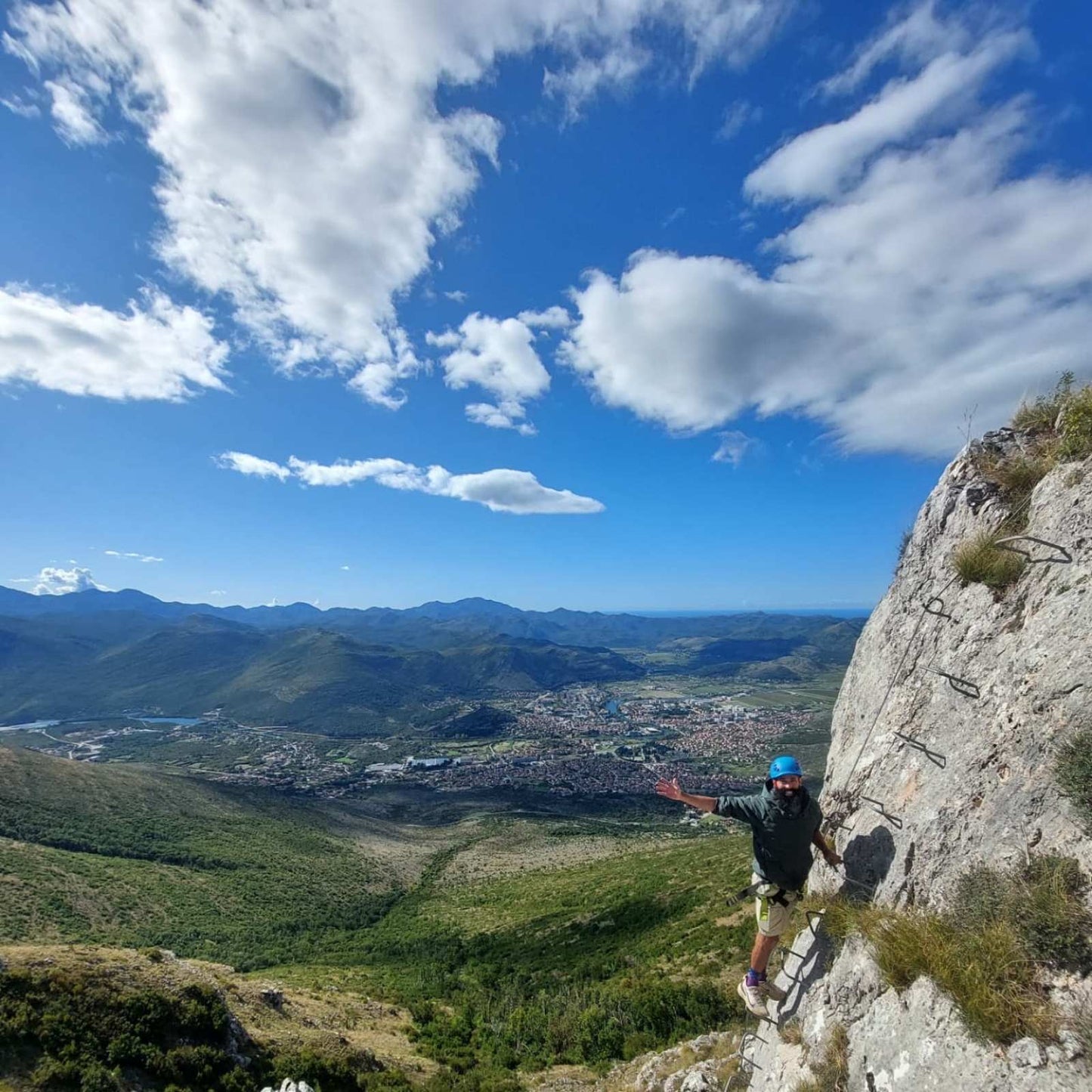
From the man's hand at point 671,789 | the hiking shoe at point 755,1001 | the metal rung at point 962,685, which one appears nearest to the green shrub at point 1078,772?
the metal rung at point 962,685

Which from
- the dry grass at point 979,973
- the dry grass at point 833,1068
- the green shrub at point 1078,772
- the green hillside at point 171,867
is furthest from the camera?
the green hillside at point 171,867

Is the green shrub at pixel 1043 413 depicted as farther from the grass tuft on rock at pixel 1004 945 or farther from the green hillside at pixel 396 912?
the green hillside at pixel 396 912

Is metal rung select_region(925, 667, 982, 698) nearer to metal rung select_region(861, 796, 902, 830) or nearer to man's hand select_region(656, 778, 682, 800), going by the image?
metal rung select_region(861, 796, 902, 830)

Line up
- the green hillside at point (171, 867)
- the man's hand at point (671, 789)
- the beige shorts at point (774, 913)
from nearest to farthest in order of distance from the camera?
1. the beige shorts at point (774, 913)
2. the man's hand at point (671, 789)
3. the green hillside at point (171, 867)

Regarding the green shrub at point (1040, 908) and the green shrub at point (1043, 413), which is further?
the green shrub at point (1043, 413)

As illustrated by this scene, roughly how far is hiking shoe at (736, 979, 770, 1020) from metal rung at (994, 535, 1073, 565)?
6775 mm

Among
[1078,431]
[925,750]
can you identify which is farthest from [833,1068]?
[1078,431]

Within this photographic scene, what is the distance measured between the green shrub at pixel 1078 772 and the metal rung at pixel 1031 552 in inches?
89.5

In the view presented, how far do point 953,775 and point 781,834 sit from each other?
221cm

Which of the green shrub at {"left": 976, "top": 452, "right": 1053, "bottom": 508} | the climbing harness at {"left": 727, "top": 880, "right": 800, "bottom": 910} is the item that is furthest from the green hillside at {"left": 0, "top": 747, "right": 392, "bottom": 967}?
the green shrub at {"left": 976, "top": 452, "right": 1053, "bottom": 508}

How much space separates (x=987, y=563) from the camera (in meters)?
7.59

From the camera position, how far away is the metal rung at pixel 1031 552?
21.3ft

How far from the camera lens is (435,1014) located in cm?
3394

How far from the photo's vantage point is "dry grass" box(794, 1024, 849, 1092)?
5902mm
